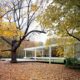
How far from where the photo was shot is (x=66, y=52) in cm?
2848

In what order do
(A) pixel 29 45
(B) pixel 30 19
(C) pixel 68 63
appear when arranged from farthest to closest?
(A) pixel 29 45, (B) pixel 30 19, (C) pixel 68 63

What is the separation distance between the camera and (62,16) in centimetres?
2002

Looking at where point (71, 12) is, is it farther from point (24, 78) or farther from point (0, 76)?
point (0, 76)

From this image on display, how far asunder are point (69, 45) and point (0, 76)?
1066 cm

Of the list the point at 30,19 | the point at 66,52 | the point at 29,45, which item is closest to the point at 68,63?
the point at 66,52

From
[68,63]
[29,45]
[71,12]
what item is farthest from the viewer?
[29,45]

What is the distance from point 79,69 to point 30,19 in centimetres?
1378

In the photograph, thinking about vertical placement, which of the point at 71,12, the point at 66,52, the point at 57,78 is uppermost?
the point at 71,12

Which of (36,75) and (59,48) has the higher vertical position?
(59,48)

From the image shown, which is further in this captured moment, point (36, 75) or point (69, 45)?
point (69, 45)

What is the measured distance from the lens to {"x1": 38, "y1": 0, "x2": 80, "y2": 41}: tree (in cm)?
1789

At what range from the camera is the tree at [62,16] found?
17891 mm

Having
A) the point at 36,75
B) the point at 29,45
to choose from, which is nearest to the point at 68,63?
→ the point at 36,75

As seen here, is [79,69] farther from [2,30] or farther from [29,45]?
[29,45]
